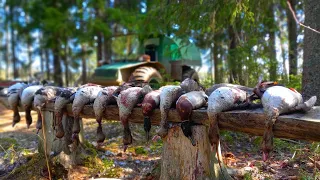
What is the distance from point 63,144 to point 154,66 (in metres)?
6.24

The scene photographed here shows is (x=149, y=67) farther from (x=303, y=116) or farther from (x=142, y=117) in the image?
(x=303, y=116)

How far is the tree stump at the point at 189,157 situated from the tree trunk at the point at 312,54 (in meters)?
2.18

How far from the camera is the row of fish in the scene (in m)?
2.73

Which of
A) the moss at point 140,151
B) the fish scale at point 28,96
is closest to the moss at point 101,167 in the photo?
the moss at point 140,151

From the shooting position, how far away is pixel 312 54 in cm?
483

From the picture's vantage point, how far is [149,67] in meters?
10.3

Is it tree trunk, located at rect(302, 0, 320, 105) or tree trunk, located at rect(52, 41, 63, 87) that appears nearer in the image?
tree trunk, located at rect(302, 0, 320, 105)

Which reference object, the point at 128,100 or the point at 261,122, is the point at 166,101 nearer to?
the point at 128,100

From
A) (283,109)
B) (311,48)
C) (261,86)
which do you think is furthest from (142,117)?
(311,48)

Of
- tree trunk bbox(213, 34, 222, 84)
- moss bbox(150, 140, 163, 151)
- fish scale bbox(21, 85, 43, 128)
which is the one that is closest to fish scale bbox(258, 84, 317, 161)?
moss bbox(150, 140, 163, 151)

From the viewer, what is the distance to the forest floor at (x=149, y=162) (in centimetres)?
423

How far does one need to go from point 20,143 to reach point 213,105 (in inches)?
201

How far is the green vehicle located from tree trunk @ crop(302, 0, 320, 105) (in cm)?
399

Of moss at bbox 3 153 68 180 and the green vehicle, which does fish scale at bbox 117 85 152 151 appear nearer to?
moss at bbox 3 153 68 180
